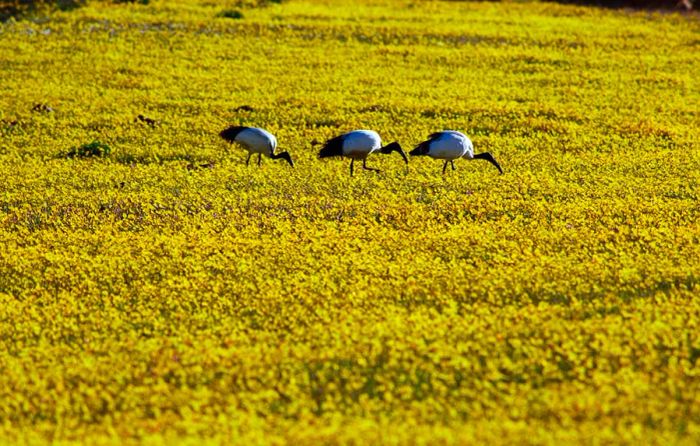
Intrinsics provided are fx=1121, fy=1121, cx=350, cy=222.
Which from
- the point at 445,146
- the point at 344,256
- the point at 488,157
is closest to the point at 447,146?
the point at 445,146

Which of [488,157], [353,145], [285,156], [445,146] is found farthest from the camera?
[285,156]

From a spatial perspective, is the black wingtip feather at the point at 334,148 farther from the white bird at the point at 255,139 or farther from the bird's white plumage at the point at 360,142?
the white bird at the point at 255,139

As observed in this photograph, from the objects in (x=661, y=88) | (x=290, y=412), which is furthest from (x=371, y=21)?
(x=290, y=412)

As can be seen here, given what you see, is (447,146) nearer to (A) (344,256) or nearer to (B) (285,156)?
(B) (285,156)

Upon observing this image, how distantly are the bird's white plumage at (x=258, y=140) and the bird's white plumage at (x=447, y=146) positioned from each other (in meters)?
2.83

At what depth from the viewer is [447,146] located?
18.4 m

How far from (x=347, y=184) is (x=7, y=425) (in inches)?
383

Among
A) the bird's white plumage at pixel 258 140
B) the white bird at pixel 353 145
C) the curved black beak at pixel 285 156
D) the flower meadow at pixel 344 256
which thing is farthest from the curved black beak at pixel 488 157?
the bird's white plumage at pixel 258 140

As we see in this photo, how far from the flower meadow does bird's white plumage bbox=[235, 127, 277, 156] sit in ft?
1.93

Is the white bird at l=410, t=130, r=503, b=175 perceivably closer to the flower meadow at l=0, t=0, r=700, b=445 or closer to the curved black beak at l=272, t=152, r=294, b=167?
the flower meadow at l=0, t=0, r=700, b=445

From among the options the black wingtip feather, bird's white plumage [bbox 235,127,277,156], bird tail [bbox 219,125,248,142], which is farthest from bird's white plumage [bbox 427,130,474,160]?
bird tail [bbox 219,125,248,142]

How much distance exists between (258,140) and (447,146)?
132 inches

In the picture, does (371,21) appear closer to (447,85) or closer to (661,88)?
(447,85)

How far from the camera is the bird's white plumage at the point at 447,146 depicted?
60.2ft
